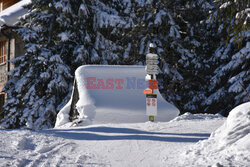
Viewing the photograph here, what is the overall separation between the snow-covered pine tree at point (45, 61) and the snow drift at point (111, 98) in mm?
4397

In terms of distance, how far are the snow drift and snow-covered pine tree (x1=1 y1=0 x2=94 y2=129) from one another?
4397 millimetres

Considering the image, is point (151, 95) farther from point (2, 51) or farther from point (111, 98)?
point (2, 51)

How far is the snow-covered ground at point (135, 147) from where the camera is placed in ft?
14.1

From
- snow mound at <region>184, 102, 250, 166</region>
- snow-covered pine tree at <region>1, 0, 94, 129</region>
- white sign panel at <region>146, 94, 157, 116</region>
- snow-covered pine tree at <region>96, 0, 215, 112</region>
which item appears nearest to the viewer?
snow mound at <region>184, 102, 250, 166</region>

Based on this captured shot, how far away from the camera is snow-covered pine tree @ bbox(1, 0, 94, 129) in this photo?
14777 mm

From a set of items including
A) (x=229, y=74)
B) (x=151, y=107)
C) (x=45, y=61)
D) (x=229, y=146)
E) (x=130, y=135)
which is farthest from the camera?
(x=229, y=74)

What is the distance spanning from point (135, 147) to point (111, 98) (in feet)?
14.3

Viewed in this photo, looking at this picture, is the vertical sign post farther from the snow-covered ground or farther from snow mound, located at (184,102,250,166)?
snow mound, located at (184,102,250,166)

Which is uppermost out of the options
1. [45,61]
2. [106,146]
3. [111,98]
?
[45,61]

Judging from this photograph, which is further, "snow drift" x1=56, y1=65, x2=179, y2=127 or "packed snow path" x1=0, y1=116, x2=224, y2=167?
"snow drift" x1=56, y1=65, x2=179, y2=127

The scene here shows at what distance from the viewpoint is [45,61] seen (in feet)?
48.8

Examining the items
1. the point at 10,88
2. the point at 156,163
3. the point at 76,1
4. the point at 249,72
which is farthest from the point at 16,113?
the point at 156,163

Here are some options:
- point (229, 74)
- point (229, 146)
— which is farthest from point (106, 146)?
point (229, 74)

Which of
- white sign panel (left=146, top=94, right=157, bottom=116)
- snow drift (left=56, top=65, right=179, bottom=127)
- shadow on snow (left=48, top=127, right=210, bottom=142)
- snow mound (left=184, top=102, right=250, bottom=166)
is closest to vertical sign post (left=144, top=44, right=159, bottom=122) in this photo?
white sign panel (left=146, top=94, right=157, bottom=116)
